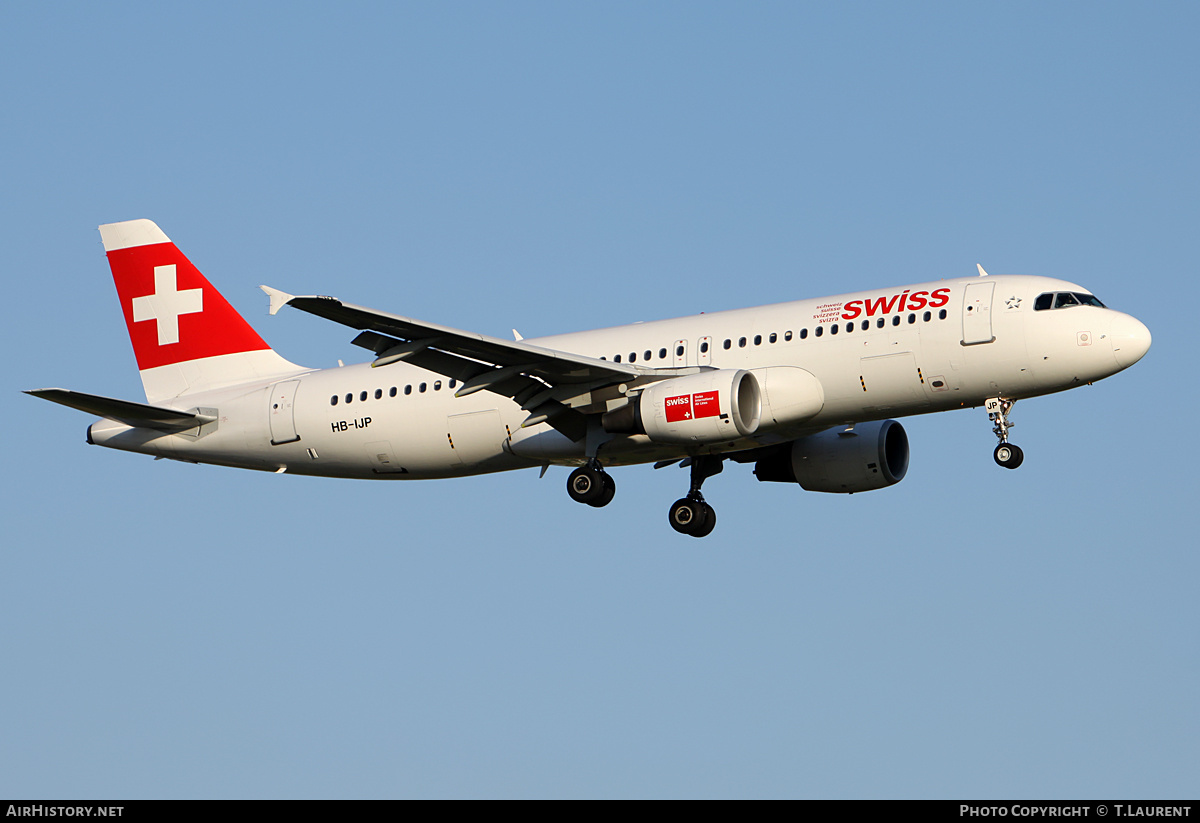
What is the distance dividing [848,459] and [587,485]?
7.61 metres

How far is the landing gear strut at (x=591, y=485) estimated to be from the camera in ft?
122

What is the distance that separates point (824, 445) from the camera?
1614 inches

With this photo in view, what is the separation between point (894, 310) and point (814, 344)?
1912 millimetres

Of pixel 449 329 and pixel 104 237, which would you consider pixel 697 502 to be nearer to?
pixel 449 329

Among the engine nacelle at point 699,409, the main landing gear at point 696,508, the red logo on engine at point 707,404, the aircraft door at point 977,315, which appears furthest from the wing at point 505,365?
the aircraft door at point 977,315

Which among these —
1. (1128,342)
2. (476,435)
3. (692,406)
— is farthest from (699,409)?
(1128,342)

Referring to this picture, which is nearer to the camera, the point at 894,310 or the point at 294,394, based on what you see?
the point at 894,310

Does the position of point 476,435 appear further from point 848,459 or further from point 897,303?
point 897,303

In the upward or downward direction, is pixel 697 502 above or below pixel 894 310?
below

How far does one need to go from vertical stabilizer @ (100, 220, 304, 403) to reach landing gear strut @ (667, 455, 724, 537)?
1119cm

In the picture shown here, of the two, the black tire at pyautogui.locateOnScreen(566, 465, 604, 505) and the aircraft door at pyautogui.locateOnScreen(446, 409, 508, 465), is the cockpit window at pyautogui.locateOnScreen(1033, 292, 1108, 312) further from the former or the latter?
the aircraft door at pyautogui.locateOnScreen(446, 409, 508, 465)

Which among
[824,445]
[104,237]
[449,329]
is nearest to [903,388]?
[824,445]

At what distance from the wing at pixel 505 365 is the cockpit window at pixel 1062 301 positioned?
773cm

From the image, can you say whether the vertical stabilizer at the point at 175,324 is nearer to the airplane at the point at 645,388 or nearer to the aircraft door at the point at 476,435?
the airplane at the point at 645,388
